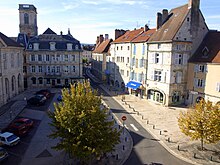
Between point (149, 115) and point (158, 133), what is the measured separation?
6.71 m

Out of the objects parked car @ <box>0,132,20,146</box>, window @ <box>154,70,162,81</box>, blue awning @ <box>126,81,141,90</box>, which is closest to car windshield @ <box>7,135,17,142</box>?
parked car @ <box>0,132,20,146</box>

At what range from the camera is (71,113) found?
14312 millimetres

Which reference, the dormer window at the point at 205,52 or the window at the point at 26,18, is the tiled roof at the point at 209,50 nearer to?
the dormer window at the point at 205,52

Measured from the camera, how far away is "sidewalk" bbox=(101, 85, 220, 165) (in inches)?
722

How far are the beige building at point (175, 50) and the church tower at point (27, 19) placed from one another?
42.4 metres

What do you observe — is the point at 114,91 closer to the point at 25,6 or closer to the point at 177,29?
the point at 177,29

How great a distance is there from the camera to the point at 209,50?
32.7 meters

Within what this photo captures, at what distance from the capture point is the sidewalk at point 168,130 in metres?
18.3

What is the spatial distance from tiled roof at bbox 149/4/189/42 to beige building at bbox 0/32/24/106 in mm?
25422

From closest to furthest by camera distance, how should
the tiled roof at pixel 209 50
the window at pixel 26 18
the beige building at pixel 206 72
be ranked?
1. the beige building at pixel 206 72
2. the tiled roof at pixel 209 50
3. the window at pixel 26 18

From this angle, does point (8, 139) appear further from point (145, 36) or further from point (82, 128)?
point (145, 36)

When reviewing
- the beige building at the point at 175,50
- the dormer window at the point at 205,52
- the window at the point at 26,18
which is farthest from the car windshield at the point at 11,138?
the window at the point at 26,18

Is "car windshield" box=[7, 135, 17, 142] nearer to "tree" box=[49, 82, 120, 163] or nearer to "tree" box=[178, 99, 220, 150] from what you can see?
"tree" box=[49, 82, 120, 163]

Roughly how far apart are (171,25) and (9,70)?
29.6 meters
